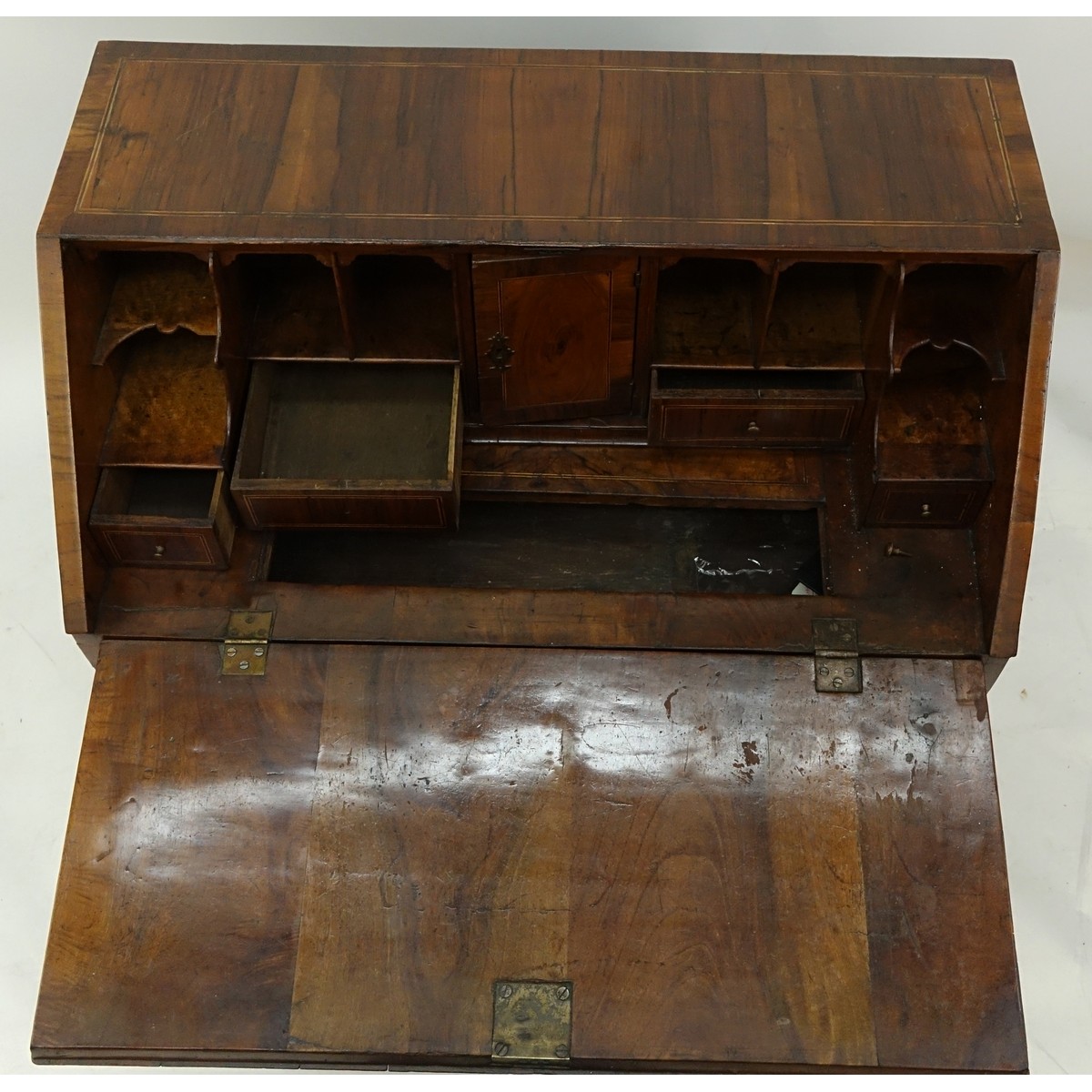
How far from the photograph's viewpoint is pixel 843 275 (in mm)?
2824

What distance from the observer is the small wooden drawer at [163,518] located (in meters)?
2.57

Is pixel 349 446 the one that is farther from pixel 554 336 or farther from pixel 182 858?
pixel 182 858

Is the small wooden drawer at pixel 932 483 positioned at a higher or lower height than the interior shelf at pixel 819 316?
lower

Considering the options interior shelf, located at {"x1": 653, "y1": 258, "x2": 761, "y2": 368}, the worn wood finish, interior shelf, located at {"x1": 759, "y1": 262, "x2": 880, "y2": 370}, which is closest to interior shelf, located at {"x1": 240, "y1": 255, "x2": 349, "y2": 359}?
the worn wood finish

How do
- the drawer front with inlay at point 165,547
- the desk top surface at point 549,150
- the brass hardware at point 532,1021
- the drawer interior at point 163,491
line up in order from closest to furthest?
the brass hardware at point 532,1021, the desk top surface at point 549,150, the drawer front with inlay at point 165,547, the drawer interior at point 163,491

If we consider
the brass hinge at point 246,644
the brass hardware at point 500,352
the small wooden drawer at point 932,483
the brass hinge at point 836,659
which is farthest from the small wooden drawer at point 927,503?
the brass hinge at point 246,644

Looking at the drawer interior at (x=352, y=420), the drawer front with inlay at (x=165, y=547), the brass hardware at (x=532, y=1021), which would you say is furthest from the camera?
the drawer interior at (x=352, y=420)

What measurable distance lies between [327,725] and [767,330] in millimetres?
1196

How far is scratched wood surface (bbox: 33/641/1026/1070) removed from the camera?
7.66 ft

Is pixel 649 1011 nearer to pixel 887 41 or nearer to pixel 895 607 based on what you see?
pixel 895 607

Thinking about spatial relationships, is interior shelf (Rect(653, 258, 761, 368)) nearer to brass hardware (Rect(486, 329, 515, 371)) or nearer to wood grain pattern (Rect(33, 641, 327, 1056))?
brass hardware (Rect(486, 329, 515, 371))

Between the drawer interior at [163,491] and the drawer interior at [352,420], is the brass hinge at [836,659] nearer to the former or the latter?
the drawer interior at [352,420]

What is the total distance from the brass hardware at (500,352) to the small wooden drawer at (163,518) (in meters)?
0.60

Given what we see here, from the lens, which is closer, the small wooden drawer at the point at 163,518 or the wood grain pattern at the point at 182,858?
the wood grain pattern at the point at 182,858
